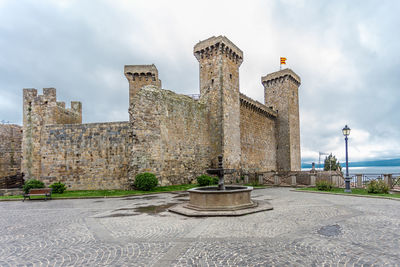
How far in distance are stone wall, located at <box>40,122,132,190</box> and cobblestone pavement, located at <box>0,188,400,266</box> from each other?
1046cm

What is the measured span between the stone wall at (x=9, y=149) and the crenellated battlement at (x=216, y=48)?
812 inches

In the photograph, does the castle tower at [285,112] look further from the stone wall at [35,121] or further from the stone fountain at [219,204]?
the stone wall at [35,121]

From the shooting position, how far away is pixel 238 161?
85.4 feet

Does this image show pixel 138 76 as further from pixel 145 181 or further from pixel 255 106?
pixel 145 181

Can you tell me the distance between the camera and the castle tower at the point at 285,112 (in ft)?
121

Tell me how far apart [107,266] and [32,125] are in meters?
→ 20.7

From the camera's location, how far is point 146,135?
19.0m

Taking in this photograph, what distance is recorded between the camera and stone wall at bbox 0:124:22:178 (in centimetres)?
2311

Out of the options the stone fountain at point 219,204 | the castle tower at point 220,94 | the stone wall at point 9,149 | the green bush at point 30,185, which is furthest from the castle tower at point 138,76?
the stone fountain at point 219,204

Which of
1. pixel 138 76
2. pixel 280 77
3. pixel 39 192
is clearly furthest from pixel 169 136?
pixel 280 77

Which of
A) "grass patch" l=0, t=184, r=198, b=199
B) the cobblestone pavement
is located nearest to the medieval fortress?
"grass patch" l=0, t=184, r=198, b=199

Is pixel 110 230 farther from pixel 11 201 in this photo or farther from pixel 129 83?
pixel 129 83

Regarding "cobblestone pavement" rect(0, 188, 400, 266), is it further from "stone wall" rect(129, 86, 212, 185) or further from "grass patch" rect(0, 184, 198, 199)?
"stone wall" rect(129, 86, 212, 185)

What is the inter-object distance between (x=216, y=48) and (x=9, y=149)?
23.1 meters
